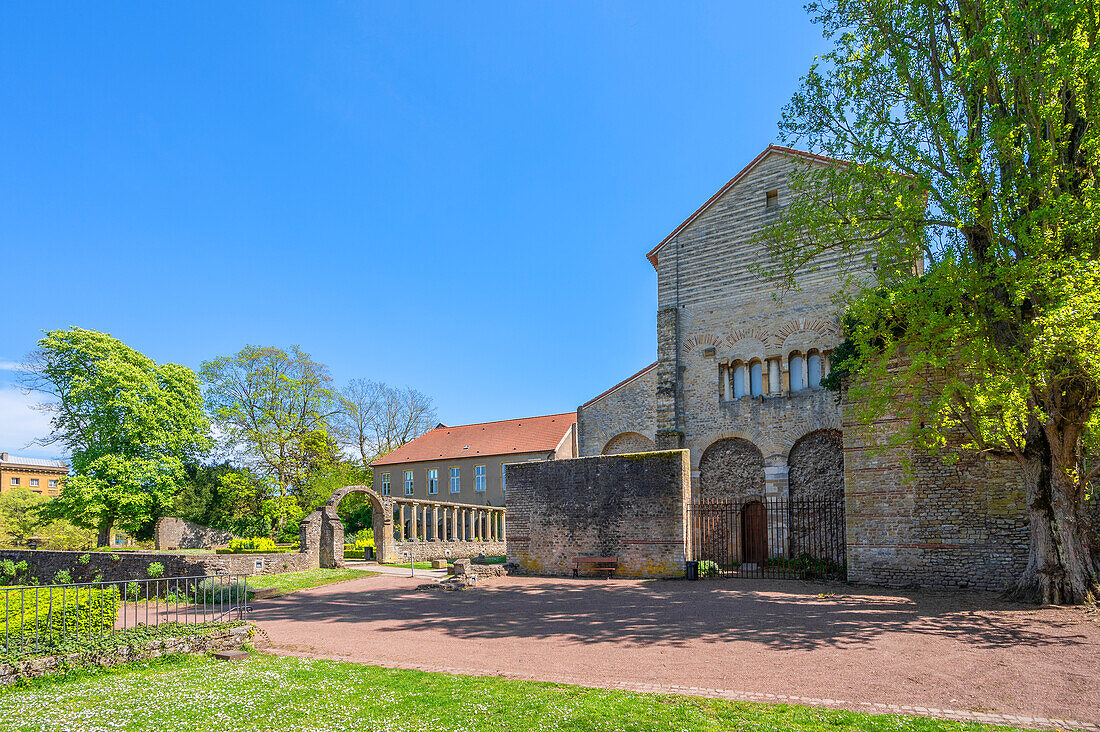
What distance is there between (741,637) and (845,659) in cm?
184

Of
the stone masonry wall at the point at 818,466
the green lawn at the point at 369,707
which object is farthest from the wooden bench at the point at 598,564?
the green lawn at the point at 369,707

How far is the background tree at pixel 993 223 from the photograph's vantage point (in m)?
11.5

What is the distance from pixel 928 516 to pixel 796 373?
8991 millimetres

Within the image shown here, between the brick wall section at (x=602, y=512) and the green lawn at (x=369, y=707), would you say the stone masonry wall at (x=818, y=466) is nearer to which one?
the brick wall section at (x=602, y=512)

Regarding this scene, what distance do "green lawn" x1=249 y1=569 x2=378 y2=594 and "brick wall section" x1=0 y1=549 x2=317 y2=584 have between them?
0.59 meters

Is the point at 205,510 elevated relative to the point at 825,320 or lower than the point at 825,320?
lower

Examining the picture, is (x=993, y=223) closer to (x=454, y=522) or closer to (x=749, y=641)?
(x=749, y=641)

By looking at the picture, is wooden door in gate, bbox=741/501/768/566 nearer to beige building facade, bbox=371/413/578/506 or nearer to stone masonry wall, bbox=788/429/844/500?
stone masonry wall, bbox=788/429/844/500

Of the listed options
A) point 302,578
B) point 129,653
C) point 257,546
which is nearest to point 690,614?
point 129,653

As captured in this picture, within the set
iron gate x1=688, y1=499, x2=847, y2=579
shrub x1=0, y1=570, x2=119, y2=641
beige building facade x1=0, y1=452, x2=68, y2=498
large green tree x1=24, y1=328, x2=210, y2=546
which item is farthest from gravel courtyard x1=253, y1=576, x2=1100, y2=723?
beige building facade x1=0, y1=452, x2=68, y2=498

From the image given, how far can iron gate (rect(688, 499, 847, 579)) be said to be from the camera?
755 inches

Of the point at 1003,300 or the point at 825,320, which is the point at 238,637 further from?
the point at 825,320

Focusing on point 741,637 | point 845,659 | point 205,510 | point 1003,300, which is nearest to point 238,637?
point 741,637

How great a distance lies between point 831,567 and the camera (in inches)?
765
